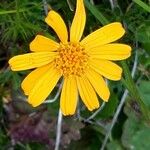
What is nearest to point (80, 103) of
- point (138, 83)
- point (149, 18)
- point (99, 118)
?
point (99, 118)

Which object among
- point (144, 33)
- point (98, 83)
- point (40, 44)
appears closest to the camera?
point (40, 44)

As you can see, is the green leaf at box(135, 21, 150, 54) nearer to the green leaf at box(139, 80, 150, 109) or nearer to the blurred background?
the blurred background

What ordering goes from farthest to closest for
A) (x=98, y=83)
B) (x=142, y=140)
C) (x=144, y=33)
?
(x=142, y=140)
(x=144, y=33)
(x=98, y=83)

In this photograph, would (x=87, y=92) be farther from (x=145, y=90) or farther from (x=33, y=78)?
(x=145, y=90)

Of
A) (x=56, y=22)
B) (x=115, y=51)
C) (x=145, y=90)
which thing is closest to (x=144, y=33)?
(x=145, y=90)

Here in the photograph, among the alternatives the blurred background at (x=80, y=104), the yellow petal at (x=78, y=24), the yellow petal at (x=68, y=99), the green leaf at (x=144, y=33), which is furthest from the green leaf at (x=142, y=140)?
the yellow petal at (x=78, y=24)

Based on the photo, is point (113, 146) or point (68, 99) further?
point (113, 146)

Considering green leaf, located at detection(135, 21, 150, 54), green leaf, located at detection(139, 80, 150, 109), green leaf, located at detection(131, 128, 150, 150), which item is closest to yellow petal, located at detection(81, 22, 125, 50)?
green leaf, located at detection(135, 21, 150, 54)

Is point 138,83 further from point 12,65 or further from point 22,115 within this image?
point 12,65
